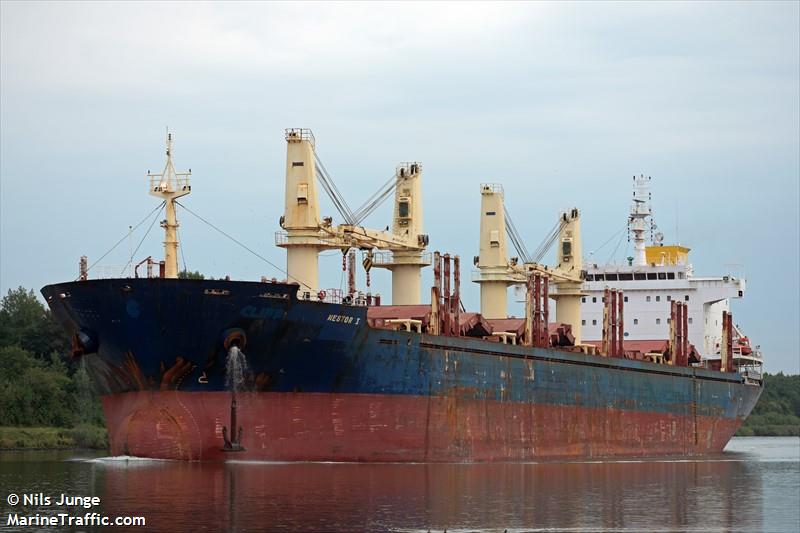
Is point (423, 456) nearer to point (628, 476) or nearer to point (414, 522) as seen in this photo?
point (628, 476)

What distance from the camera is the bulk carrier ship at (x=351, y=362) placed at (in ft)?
111

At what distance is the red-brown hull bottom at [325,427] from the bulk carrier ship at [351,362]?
39mm

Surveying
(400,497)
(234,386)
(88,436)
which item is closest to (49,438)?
(88,436)

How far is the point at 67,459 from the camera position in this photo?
44.0 meters

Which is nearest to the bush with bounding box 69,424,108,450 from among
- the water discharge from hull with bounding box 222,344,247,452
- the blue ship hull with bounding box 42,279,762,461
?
the blue ship hull with bounding box 42,279,762,461

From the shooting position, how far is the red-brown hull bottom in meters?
34.1

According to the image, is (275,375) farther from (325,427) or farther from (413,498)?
(413,498)

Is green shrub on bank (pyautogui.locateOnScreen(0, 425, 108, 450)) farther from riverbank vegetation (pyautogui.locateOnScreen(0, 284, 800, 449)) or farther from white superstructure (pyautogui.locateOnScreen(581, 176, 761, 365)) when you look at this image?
white superstructure (pyautogui.locateOnScreen(581, 176, 761, 365))

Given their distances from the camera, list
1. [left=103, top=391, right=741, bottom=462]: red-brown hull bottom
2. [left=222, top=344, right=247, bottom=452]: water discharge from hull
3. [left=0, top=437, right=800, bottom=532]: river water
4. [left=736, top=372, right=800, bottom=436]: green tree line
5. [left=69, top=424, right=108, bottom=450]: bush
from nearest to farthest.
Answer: [left=0, top=437, right=800, bottom=532]: river water → [left=222, top=344, right=247, bottom=452]: water discharge from hull → [left=103, top=391, right=741, bottom=462]: red-brown hull bottom → [left=69, top=424, right=108, bottom=450]: bush → [left=736, top=372, right=800, bottom=436]: green tree line

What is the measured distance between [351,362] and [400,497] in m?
7.55

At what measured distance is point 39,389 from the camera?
57.3m

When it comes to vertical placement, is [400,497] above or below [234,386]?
below

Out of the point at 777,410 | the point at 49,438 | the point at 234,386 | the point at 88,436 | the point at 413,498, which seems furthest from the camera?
the point at 777,410

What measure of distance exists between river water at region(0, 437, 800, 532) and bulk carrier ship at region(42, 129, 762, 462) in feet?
3.31
